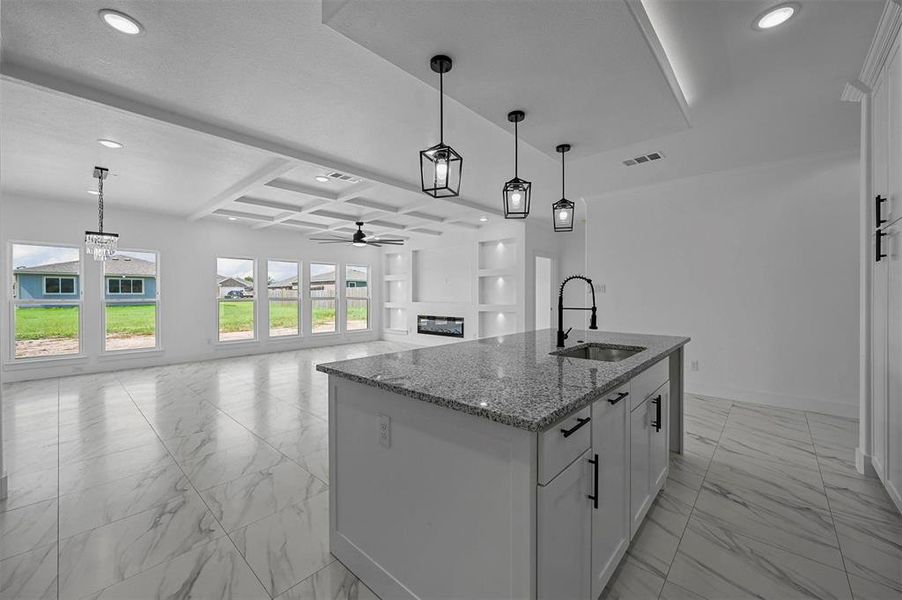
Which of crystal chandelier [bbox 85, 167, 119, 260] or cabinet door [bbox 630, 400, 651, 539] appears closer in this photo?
cabinet door [bbox 630, 400, 651, 539]

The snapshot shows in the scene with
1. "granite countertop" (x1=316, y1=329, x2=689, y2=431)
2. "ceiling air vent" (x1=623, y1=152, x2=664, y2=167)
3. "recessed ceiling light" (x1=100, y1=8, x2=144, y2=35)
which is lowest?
"granite countertop" (x1=316, y1=329, x2=689, y2=431)

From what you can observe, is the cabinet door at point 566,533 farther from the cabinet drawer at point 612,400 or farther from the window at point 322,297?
the window at point 322,297

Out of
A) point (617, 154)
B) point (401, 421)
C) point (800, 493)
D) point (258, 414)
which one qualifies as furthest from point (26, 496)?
point (617, 154)

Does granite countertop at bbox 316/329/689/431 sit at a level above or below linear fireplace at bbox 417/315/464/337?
above

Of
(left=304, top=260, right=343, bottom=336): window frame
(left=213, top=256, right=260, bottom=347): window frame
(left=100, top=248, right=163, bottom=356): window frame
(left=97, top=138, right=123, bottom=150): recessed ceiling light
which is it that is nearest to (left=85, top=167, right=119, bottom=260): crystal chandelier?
(left=97, top=138, right=123, bottom=150): recessed ceiling light

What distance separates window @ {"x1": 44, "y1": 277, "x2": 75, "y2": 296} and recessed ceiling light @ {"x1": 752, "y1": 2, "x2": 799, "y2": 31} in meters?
8.61

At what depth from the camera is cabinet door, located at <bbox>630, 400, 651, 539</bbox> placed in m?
1.84

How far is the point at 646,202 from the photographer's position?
510cm

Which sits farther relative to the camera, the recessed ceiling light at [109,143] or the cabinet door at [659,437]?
the recessed ceiling light at [109,143]

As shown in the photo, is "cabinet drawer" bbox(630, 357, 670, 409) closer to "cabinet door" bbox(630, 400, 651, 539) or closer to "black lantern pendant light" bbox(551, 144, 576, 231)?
"cabinet door" bbox(630, 400, 651, 539)

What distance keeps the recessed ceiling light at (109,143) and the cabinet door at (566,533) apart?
4685mm

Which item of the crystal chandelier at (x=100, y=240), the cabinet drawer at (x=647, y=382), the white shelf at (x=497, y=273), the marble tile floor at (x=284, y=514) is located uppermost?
the crystal chandelier at (x=100, y=240)

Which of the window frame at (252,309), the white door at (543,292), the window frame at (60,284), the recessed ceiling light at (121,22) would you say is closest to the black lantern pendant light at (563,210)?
the recessed ceiling light at (121,22)

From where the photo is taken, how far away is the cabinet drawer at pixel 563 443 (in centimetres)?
115
